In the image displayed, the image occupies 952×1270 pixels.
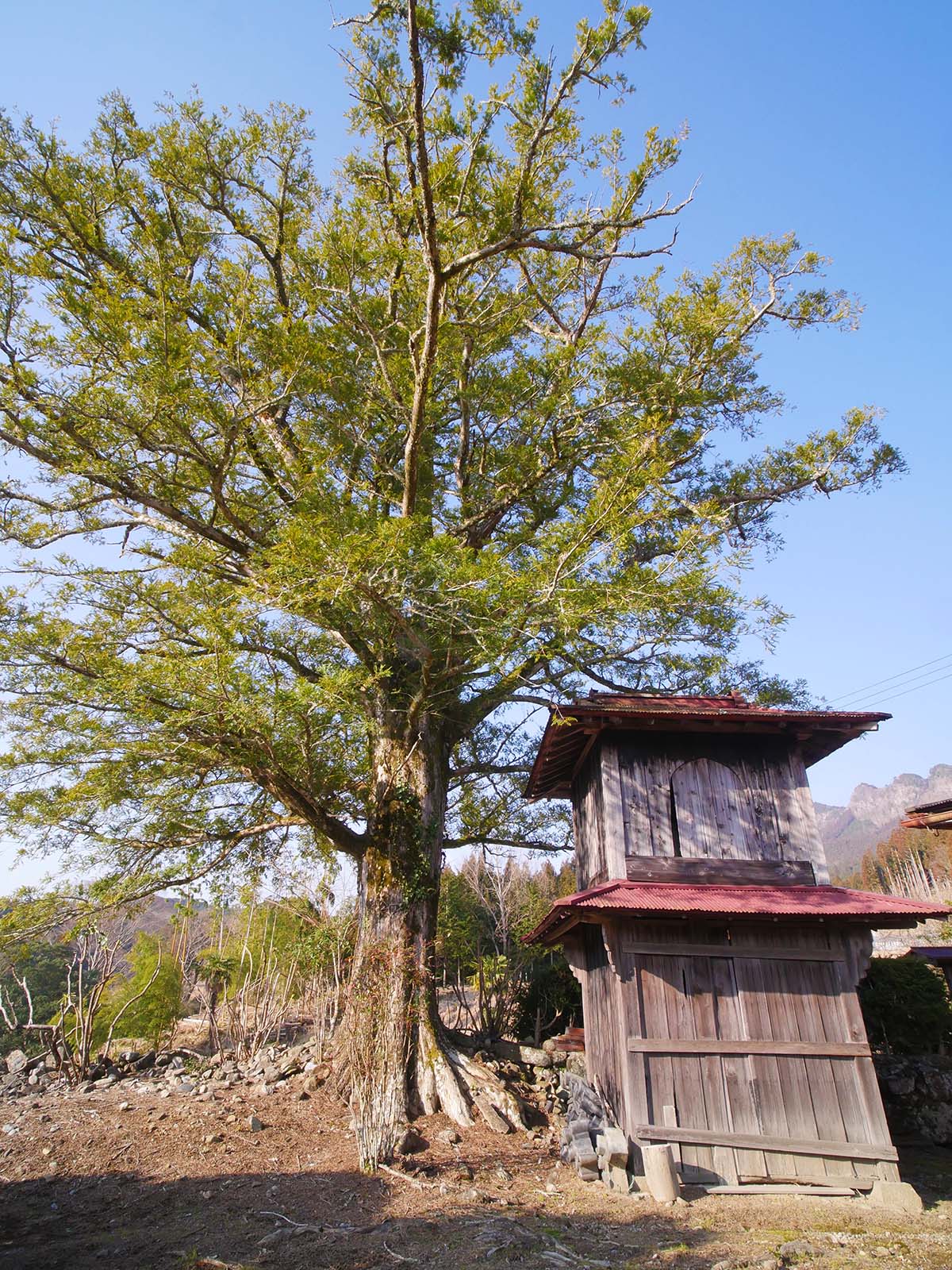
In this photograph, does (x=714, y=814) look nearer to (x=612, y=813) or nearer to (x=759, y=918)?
(x=612, y=813)

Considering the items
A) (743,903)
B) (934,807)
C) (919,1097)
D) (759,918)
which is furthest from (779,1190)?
(934,807)

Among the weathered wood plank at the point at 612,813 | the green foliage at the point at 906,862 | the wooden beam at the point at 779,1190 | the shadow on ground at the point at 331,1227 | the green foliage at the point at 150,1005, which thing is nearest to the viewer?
the shadow on ground at the point at 331,1227

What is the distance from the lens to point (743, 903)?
7.57 m

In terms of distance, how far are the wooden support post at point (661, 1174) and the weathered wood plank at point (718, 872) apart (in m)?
2.61

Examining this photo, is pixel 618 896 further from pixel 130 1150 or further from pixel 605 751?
pixel 130 1150

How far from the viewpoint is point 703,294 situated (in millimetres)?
11789

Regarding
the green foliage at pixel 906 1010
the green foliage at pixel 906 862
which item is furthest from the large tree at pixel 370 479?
the green foliage at pixel 906 862

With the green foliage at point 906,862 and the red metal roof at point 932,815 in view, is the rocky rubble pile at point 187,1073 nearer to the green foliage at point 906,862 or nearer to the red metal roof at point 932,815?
the red metal roof at point 932,815

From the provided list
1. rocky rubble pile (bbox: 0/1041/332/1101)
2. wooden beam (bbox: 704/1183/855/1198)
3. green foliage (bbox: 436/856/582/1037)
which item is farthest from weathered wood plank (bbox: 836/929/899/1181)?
rocky rubble pile (bbox: 0/1041/332/1101)

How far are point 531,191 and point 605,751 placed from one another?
269 inches

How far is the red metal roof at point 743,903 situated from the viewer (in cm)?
736

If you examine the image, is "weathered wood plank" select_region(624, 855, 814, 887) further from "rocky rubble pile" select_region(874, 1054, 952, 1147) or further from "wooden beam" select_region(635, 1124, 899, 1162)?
"rocky rubble pile" select_region(874, 1054, 952, 1147)

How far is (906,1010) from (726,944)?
6549mm

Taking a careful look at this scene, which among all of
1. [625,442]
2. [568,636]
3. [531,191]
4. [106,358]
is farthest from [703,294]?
[106,358]
